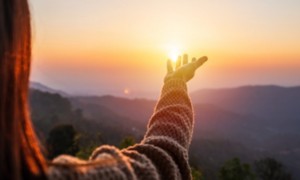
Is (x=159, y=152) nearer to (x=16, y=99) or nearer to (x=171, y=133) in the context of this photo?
(x=171, y=133)

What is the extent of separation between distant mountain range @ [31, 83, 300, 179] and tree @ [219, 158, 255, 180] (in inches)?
909

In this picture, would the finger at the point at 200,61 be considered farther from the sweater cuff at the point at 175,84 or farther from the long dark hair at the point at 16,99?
the long dark hair at the point at 16,99

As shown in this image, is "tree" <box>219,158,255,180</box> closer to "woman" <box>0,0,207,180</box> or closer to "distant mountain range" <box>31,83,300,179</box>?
"distant mountain range" <box>31,83,300,179</box>

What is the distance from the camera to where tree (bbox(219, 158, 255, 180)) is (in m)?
27.2

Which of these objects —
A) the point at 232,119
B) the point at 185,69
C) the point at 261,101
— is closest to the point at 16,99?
the point at 185,69

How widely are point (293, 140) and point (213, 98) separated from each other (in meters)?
51.1

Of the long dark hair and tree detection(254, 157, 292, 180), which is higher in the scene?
the long dark hair

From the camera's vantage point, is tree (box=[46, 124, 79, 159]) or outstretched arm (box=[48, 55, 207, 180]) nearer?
outstretched arm (box=[48, 55, 207, 180])

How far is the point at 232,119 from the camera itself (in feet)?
491

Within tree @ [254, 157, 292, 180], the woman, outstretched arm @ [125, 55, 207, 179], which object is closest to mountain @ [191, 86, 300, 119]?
tree @ [254, 157, 292, 180]

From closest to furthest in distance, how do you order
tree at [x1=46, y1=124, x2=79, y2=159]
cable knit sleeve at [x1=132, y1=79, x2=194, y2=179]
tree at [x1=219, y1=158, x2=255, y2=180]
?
cable knit sleeve at [x1=132, y1=79, x2=194, y2=179] < tree at [x1=219, y1=158, x2=255, y2=180] < tree at [x1=46, y1=124, x2=79, y2=159]

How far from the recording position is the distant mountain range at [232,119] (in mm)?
81125

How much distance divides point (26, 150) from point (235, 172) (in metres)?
27.4

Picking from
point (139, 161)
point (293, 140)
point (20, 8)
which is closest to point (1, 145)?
point (20, 8)
